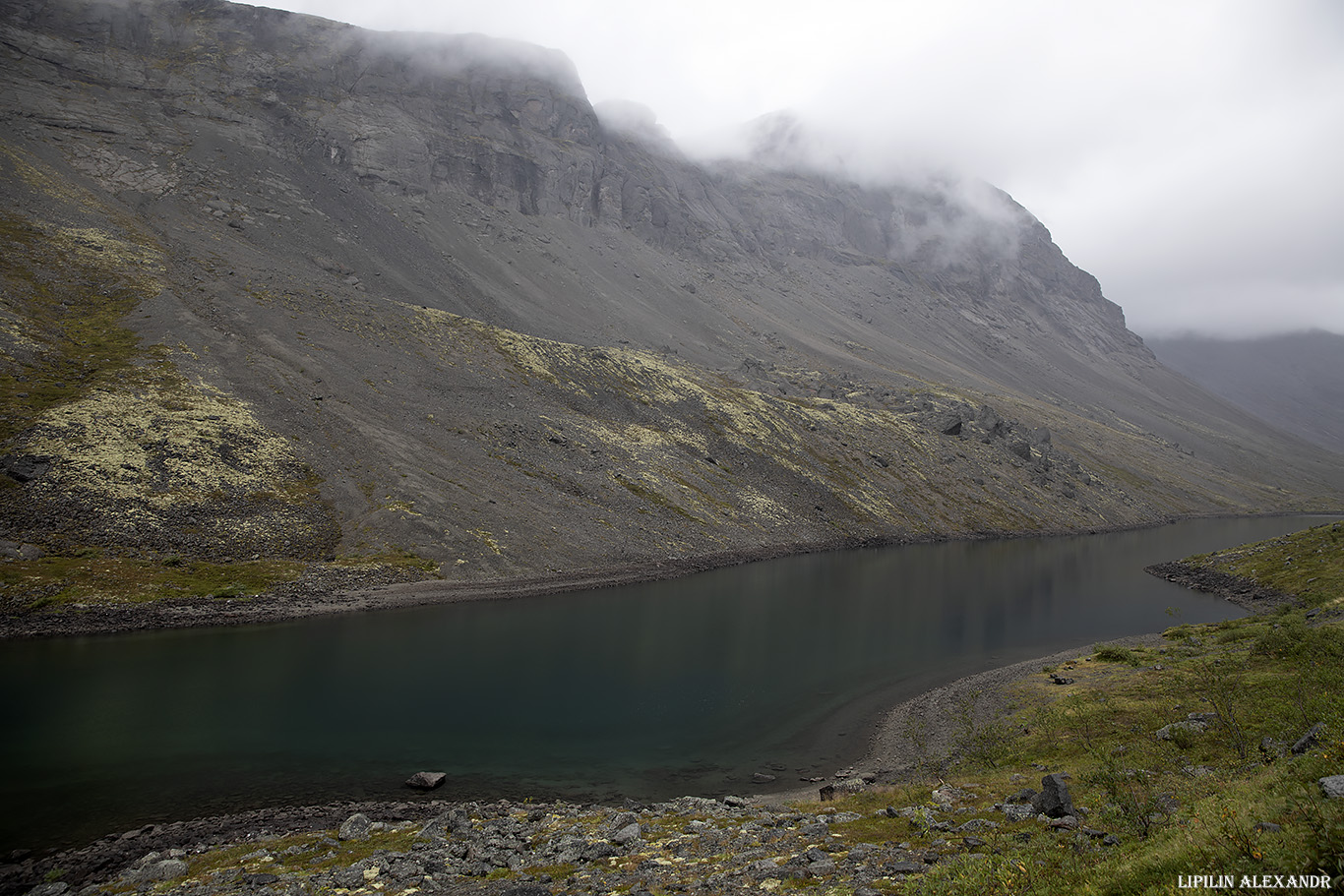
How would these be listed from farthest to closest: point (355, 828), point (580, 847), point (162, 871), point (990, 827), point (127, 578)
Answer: point (127, 578)
point (355, 828)
point (162, 871)
point (580, 847)
point (990, 827)

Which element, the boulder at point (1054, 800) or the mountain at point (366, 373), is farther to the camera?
the mountain at point (366, 373)

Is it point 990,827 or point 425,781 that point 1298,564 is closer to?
point 990,827

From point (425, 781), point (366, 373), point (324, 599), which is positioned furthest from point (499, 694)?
point (366, 373)

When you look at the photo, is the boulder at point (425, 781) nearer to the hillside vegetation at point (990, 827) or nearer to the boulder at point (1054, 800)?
the hillside vegetation at point (990, 827)

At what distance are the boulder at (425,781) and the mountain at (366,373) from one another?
119 ft

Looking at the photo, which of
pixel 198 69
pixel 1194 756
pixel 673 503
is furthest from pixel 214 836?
pixel 198 69

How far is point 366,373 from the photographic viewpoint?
88.4 metres

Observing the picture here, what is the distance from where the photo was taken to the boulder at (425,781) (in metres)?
26.9

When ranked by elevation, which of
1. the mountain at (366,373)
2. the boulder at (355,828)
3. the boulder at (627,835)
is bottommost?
the boulder at (355,828)

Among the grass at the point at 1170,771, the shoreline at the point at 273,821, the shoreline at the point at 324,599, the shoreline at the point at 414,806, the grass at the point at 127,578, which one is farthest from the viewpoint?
the grass at the point at 127,578

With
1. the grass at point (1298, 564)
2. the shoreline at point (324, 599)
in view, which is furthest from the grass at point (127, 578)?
the grass at point (1298, 564)

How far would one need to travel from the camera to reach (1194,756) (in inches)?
792

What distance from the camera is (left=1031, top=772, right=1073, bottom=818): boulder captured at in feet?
52.1

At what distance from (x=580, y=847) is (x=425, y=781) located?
10.9 meters
